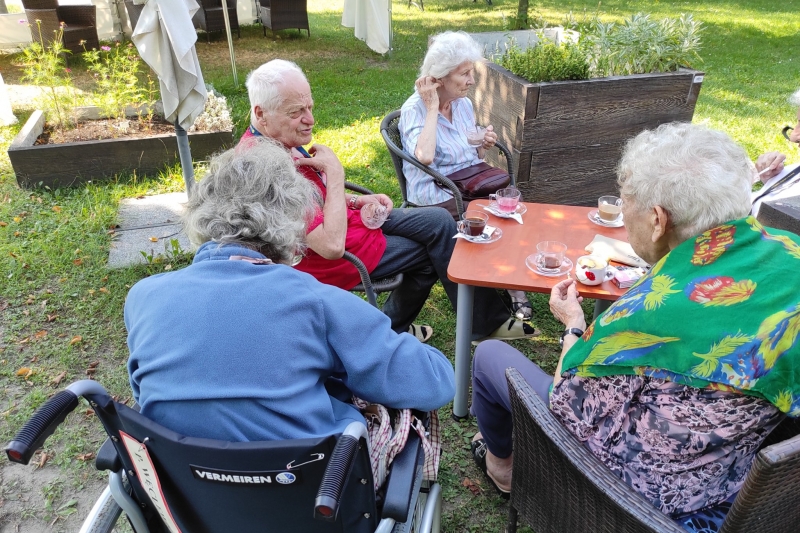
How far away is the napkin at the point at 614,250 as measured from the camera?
2.34 metres

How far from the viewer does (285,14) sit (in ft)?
34.4

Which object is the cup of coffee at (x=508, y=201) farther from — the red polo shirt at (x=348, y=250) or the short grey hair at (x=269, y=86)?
the short grey hair at (x=269, y=86)

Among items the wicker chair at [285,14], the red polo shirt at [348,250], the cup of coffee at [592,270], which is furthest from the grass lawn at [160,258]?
the cup of coffee at [592,270]

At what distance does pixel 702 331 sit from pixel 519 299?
7.24 feet

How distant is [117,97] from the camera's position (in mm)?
5430

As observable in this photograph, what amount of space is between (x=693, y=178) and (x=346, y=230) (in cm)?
148

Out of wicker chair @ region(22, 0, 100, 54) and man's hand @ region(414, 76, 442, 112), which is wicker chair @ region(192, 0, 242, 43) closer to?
wicker chair @ region(22, 0, 100, 54)

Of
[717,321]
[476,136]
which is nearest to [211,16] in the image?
[476,136]

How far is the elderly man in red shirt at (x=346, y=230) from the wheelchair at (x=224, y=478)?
3.82ft

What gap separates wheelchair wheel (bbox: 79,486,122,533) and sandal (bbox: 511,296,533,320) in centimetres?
246

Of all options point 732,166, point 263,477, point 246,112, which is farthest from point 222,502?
point 246,112

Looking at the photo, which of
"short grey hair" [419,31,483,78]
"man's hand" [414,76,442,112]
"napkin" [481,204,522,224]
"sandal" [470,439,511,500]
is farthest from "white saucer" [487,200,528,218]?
"sandal" [470,439,511,500]

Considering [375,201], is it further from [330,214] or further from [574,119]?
[574,119]

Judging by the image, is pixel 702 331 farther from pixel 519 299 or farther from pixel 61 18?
pixel 61 18
